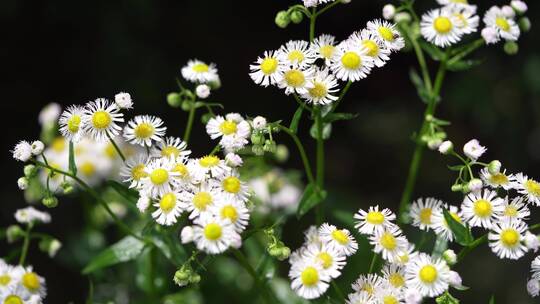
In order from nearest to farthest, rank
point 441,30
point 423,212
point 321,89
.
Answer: point 321,89
point 423,212
point 441,30

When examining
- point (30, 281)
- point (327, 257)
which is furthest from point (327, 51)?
point (30, 281)

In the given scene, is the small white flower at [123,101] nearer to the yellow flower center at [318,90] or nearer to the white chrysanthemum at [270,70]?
the white chrysanthemum at [270,70]

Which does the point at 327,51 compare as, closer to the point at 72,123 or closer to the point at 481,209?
the point at 481,209

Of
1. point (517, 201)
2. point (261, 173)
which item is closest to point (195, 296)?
point (261, 173)

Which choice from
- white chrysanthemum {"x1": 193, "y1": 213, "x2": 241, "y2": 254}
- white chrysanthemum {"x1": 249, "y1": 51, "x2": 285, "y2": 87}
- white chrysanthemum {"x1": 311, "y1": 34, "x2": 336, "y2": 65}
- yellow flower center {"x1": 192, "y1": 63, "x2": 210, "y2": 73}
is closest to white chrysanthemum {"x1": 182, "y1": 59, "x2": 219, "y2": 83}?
yellow flower center {"x1": 192, "y1": 63, "x2": 210, "y2": 73}

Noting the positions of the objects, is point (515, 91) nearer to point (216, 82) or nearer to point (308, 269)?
point (216, 82)

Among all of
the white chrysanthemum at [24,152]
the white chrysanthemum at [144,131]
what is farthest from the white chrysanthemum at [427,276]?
the white chrysanthemum at [24,152]
